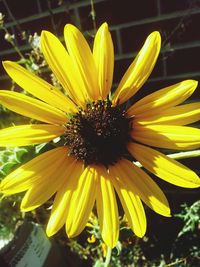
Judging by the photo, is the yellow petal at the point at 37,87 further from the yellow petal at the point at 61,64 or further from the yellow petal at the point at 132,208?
the yellow petal at the point at 132,208

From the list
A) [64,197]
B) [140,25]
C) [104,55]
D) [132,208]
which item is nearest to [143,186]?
[132,208]

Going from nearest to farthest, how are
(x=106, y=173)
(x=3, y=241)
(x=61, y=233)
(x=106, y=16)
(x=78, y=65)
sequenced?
1. (x=78, y=65)
2. (x=106, y=173)
3. (x=3, y=241)
4. (x=106, y=16)
5. (x=61, y=233)

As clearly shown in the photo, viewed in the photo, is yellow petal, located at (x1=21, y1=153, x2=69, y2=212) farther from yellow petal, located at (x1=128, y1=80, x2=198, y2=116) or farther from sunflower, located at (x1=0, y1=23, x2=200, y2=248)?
yellow petal, located at (x1=128, y1=80, x2=198, y2=116)

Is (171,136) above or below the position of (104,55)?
below

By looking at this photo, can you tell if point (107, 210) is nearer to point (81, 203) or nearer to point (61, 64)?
point (81, 203)

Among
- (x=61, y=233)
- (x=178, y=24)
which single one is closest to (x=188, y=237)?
(x=61, y=233)

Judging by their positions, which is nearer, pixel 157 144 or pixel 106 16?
pixel 157 144

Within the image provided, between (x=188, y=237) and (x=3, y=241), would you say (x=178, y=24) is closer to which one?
(x=188, y=237)
